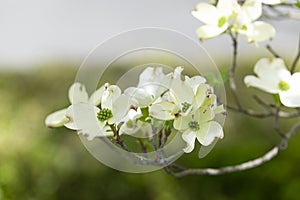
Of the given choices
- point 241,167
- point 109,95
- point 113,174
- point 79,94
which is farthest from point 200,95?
point 113,174

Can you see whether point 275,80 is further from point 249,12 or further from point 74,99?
point 74,99

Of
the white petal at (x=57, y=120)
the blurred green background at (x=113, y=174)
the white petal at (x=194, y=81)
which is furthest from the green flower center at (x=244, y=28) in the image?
the blurred green background at (x=113, y=174)

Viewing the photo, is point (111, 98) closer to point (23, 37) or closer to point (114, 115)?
point (114, 115)

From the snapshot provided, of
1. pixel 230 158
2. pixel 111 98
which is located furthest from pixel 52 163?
pixel 111 98

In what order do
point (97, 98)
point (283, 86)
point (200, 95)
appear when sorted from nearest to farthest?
point (200, 95), point (97, 98), point (283, 86)

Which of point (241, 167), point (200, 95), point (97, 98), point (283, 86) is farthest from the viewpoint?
point (241, 167)

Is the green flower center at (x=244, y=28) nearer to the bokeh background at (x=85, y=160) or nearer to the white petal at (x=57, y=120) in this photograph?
the white petal at (x=57, y=120)
